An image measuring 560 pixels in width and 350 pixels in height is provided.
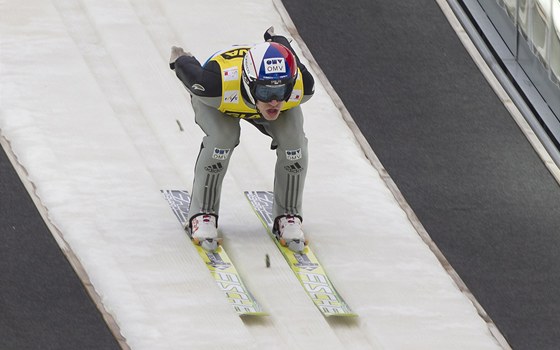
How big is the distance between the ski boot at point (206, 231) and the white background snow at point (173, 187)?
11 cm

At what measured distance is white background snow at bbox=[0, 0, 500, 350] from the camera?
10.4m

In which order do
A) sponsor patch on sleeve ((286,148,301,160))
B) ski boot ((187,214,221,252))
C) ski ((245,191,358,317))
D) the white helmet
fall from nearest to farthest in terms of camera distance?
the white helmet < ski ((245,191,358,317)) < sponsor patch on sleeve ((286,148,301,160)) < ski boot ((187,214,221,252))

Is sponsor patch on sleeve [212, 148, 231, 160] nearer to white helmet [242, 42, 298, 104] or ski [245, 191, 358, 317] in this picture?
white helmet [242, 42, 298, 104]

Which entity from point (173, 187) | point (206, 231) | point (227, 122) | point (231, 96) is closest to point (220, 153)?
point (227, 122)

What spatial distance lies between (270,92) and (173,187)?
1.63 meters

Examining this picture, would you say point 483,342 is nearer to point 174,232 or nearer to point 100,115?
→ point 174,232

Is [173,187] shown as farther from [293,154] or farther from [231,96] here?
[231,96]

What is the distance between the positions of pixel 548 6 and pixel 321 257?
2.84 meters

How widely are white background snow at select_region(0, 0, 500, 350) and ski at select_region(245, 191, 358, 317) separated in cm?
5

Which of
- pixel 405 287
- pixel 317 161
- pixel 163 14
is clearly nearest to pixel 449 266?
pixel 405 287

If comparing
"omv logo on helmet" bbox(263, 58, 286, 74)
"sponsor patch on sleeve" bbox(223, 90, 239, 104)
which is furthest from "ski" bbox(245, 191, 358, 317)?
"omv logo on helmet" bbox(263, 58, 286, 74)

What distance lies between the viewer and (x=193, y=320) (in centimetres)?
1025

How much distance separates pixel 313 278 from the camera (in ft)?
35.4

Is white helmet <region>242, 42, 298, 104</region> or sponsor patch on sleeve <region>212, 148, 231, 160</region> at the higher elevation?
white helmet <region>242, 42, 298, 104</region>
